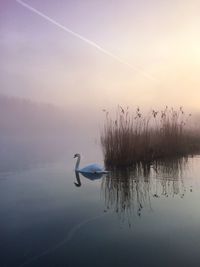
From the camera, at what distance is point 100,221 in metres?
3.88

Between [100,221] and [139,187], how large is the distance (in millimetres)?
1843

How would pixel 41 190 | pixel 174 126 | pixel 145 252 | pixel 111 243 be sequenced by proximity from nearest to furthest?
pixel 145 252 → pixel 111 243 → pixel 41 190 → pixel 174 126

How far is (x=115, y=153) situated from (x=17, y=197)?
3598 millimetres

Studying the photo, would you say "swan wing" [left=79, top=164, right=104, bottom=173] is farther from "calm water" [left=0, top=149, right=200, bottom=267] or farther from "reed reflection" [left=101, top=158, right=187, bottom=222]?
"calm water" [left=0, top=149, right=200, bottom=267]

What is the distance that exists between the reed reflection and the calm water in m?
0.01

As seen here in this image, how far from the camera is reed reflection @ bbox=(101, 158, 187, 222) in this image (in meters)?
4.51

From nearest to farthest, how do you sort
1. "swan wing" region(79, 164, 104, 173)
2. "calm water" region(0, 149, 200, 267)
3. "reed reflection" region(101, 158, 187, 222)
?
1. "calm water" region(0, 149, 200, 267)
2. "reed reflection" region(101, 158, 187, 222)
3. "swan wing" region(79, 164, 104, 173)

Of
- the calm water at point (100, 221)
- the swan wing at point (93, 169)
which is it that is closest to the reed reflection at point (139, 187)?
the calm water at point (100, 221)

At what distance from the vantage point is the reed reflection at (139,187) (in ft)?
14.8

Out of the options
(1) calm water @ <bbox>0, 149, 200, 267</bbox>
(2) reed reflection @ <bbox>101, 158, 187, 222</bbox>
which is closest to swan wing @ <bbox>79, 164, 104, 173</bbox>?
(2) reed reflection @ <bbox>101, 158, 187, 222</bbox>

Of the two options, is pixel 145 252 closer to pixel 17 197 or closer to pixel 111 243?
pixel 111 243

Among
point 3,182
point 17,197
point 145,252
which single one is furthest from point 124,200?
point 3,182

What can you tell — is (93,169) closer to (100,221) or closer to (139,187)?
(139,187)

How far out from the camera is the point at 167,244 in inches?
125
